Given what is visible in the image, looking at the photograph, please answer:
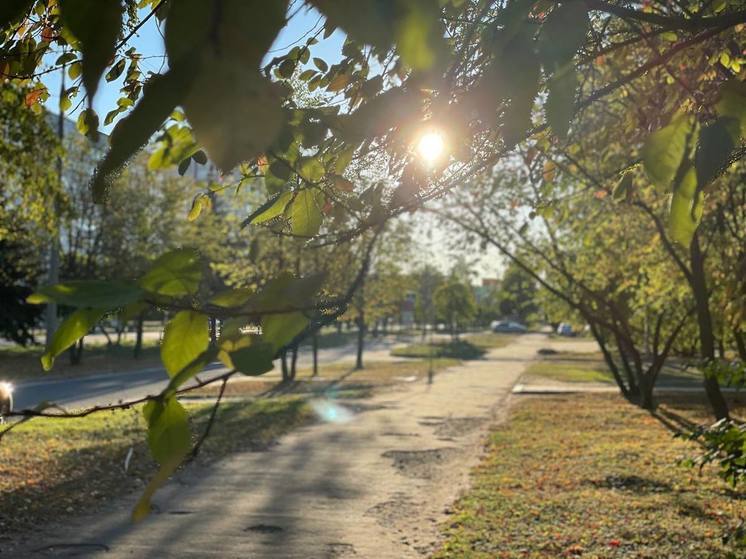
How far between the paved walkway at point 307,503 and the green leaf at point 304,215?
4.75 m

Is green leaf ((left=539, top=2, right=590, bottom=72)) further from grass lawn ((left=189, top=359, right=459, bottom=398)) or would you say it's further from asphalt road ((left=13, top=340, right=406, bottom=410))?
grass lawn ((left=189, top=359, right=459, bottom=398))

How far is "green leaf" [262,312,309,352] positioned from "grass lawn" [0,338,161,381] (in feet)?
76.5

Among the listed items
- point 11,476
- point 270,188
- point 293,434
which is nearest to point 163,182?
point 293,434

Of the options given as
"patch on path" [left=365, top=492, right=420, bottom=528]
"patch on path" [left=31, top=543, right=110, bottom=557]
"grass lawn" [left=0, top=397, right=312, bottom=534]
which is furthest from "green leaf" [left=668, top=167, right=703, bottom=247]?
"patch on path" [left=365, top=492, right=420, bottom=528]

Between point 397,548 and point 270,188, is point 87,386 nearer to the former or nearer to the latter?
point 397,548

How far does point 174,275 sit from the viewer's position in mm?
910

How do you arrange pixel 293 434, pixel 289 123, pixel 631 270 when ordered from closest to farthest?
1. pixel 289 123
2. pixel 293 434
3. pixel 631 270

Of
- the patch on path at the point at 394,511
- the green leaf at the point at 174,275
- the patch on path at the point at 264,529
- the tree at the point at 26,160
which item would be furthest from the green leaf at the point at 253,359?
the tree at the point at 26,160

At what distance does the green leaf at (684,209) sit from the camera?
3.51ft

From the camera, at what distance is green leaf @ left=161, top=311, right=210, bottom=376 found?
100cm

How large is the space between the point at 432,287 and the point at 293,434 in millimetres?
42146

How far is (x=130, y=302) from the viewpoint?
0.83m

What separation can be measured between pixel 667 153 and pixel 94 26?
2.49ft

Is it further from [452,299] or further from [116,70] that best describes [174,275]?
[452,299]
